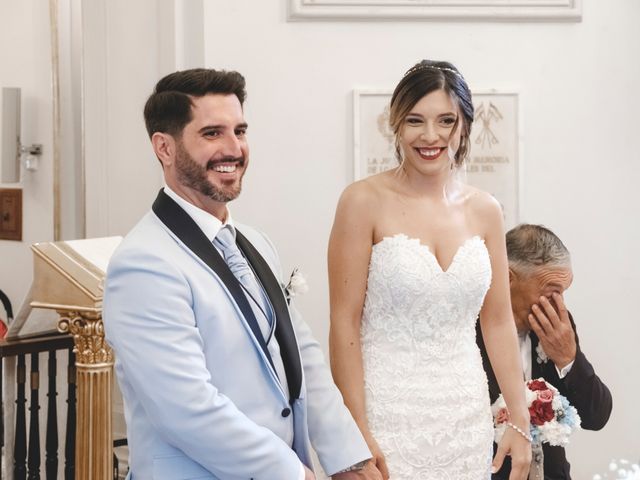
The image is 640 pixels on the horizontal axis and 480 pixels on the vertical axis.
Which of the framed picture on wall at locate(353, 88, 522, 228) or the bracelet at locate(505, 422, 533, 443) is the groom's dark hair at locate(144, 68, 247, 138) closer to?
the bracelet at locate(505, 422, 533, 443)

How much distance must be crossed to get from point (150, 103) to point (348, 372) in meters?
1.03

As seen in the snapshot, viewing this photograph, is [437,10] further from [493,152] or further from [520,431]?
[520,431]

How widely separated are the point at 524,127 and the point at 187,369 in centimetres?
307

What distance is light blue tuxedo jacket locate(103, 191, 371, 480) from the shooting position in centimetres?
227

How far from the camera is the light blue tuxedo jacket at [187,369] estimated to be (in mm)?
2268

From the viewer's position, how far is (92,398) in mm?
3684

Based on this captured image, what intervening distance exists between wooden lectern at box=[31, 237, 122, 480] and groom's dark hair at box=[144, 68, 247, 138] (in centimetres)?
132

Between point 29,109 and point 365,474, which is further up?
point 29,109

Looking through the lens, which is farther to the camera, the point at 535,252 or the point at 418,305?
the point at 535,252

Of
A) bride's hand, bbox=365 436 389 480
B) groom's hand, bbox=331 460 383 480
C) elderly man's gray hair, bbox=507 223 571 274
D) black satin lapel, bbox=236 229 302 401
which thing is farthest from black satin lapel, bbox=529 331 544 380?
black satin lapel, bbox=236 229 302 401

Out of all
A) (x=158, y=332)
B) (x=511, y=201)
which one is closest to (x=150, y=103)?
(x=158, y=332)

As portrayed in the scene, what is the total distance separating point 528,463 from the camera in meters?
3.14

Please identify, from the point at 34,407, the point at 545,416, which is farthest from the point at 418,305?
the point at 34,407

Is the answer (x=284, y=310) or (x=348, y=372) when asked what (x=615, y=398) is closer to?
(x=348, y=372)
